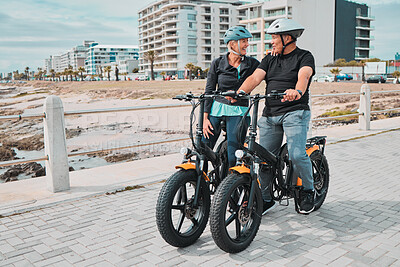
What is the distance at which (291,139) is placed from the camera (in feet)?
12.7

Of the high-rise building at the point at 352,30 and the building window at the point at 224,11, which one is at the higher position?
the building window at the point at 224,11

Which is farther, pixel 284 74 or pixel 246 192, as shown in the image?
pixel 284 74

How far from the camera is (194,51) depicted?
9975 cm

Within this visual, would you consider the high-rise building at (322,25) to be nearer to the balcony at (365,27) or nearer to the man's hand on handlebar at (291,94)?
the balcony at (365,27)

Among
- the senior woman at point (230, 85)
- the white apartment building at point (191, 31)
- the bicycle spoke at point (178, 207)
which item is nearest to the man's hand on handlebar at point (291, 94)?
the senior woman at point (230, 85)

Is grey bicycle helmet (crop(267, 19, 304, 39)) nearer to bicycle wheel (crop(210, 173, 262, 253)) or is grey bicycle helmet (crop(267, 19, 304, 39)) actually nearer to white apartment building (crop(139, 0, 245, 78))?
bicycle wheel (crop(210, 173, 262, 253))

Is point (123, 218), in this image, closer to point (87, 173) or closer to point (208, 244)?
point (208, 244)

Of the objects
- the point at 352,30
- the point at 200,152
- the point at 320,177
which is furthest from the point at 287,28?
the point at 352,30

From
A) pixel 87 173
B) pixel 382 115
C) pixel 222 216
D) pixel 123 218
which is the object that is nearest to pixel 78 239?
pixel 123 218

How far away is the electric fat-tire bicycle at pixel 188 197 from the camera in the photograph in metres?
3.35

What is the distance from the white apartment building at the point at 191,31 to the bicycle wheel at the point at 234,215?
9544cm

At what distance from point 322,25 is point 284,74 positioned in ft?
261

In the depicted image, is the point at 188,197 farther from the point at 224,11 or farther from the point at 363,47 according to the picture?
the point at 224,11

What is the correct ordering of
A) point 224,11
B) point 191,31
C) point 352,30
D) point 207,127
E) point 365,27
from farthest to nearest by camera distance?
point 224,11
point 191,31
point 365,27
point 352,30
point 207,127
